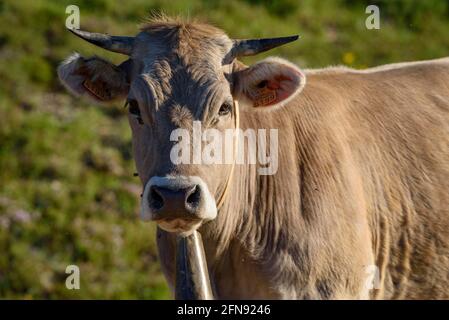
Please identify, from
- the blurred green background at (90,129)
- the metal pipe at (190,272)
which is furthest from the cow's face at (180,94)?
the blurred green background at (90,129)

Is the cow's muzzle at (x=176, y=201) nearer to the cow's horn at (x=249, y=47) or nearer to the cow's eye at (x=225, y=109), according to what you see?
the cow's eye at (x=225, y=109)

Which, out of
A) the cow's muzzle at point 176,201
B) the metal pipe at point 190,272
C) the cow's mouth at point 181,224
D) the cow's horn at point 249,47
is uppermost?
the cow's horn at point 249,47

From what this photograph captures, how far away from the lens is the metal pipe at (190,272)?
7383 millimetres

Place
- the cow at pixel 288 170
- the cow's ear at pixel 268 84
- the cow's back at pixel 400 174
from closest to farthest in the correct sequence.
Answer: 1. the cow at pixel 288 170
2. the cow's ear at pixel 268 84
3. the cow's back at pixel 400 174

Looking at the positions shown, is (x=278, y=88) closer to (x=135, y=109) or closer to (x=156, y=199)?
(x=135, y=109)

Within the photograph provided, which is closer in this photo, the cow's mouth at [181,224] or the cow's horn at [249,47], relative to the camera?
the cow's mouth at [181,224]

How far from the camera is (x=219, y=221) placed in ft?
27.7

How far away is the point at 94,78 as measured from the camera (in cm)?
852

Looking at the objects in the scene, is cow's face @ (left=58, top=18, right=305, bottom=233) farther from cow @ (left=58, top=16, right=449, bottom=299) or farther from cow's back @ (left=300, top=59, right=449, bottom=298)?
cow's back @ (left=300, top=59, right=449, bottom=298)

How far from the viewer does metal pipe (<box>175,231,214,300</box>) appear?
7383 mm

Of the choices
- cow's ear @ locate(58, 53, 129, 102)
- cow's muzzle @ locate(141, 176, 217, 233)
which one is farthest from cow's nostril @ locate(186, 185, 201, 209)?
cow's ear @ locate(58, 53, 129, 102)

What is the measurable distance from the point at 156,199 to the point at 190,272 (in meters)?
0.54

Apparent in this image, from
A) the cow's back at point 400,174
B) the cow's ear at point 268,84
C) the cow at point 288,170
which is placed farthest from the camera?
the cow's back at point 400,174

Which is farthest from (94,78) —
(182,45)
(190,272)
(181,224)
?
(190,272)
